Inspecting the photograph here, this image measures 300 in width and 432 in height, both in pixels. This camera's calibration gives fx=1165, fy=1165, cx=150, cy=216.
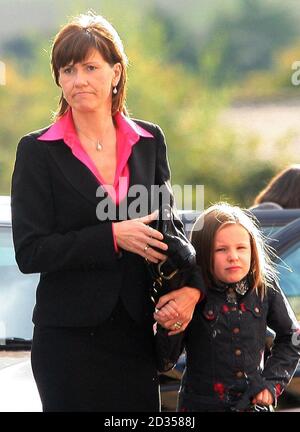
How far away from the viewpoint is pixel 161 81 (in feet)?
62.0

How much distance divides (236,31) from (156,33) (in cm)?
862

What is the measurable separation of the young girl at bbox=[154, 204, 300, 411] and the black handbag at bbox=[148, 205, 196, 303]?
0.72 ft

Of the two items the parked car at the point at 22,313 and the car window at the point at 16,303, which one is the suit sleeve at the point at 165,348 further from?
the car window at the point at 16,303

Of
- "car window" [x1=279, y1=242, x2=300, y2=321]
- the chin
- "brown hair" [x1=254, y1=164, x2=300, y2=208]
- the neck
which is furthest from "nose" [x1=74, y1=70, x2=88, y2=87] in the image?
"brown hair" [x1=254, y1=164, x2=300, y2=208]

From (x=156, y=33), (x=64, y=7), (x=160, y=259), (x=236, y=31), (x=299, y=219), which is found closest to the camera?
(x=160, y=259)

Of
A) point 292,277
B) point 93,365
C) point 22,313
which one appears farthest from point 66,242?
point 292,277

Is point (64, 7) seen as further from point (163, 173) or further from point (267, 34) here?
point (163, 173)

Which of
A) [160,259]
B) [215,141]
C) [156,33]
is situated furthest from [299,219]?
[156,33]

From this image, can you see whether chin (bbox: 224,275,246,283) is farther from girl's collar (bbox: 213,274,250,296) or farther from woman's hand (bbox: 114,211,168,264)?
woman's hand (bbox: 114,211,168,264)

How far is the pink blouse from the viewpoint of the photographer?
3.24 m

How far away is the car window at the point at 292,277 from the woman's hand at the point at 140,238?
1725mm

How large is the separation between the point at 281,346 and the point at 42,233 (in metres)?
0.86

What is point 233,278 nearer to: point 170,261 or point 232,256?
point 232,256

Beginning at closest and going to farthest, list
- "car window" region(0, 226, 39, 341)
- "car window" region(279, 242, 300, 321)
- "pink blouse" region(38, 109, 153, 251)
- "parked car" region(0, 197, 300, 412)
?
"pink blouse" region(38, 109, 153, 251)
"parked car" region(0, 197, 300, 412)
"car window" region(0, 226, 39, 341)
"car window" region(279, 242, 300, 321)
